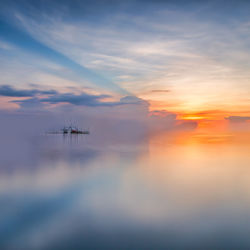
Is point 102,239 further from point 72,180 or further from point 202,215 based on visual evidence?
point 72,180

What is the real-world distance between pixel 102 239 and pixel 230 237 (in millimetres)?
5404

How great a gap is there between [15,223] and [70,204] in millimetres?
3497

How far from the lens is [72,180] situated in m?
19.3

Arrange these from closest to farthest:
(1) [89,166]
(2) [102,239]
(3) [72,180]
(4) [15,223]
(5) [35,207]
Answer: (2) [102,239], (4) [15,223], (5) [35,207], (3) [72,180], (1) [89,166]

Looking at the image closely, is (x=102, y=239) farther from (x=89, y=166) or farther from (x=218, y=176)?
(x=89, y=166)

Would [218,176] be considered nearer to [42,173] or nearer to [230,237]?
[230,237]

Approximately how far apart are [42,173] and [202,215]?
15762 millimetres

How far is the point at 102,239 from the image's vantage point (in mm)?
9156

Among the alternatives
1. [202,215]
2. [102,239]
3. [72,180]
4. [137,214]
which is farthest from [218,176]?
[102,239]

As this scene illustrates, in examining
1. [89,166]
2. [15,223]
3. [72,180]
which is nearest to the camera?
[15,223]

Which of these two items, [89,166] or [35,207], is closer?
[35,207]

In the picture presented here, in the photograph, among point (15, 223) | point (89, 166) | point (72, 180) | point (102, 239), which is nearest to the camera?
point (102, 239)

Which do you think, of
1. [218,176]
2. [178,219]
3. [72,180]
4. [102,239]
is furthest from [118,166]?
[102,239]

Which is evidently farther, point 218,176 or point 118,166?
point 118,166
